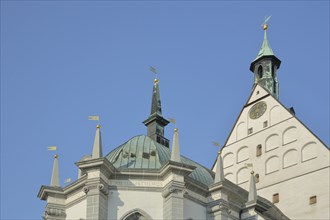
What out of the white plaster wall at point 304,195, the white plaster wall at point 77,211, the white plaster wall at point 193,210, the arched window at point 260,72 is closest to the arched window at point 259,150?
the white plaster wall at point 304,195

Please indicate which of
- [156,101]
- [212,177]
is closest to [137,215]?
[212,177]

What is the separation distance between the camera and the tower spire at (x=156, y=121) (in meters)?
48.8

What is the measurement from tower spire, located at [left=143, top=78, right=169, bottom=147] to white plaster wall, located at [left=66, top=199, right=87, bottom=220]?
31.6 ft

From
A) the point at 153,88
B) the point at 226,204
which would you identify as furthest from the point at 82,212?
the point at 153,88

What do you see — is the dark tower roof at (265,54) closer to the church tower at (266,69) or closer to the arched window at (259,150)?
the church tower at (266,69)

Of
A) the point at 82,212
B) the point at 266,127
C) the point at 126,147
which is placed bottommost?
the point at 82,212

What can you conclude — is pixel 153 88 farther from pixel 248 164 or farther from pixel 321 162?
pixel 321 162

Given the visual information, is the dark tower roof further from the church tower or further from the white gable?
the white gable

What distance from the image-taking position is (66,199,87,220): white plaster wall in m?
39.7

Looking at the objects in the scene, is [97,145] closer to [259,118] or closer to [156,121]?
[156,121]

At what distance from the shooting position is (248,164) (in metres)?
54.0

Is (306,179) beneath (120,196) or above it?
above

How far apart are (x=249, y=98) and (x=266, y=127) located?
3517mm

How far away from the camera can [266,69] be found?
5941cm
